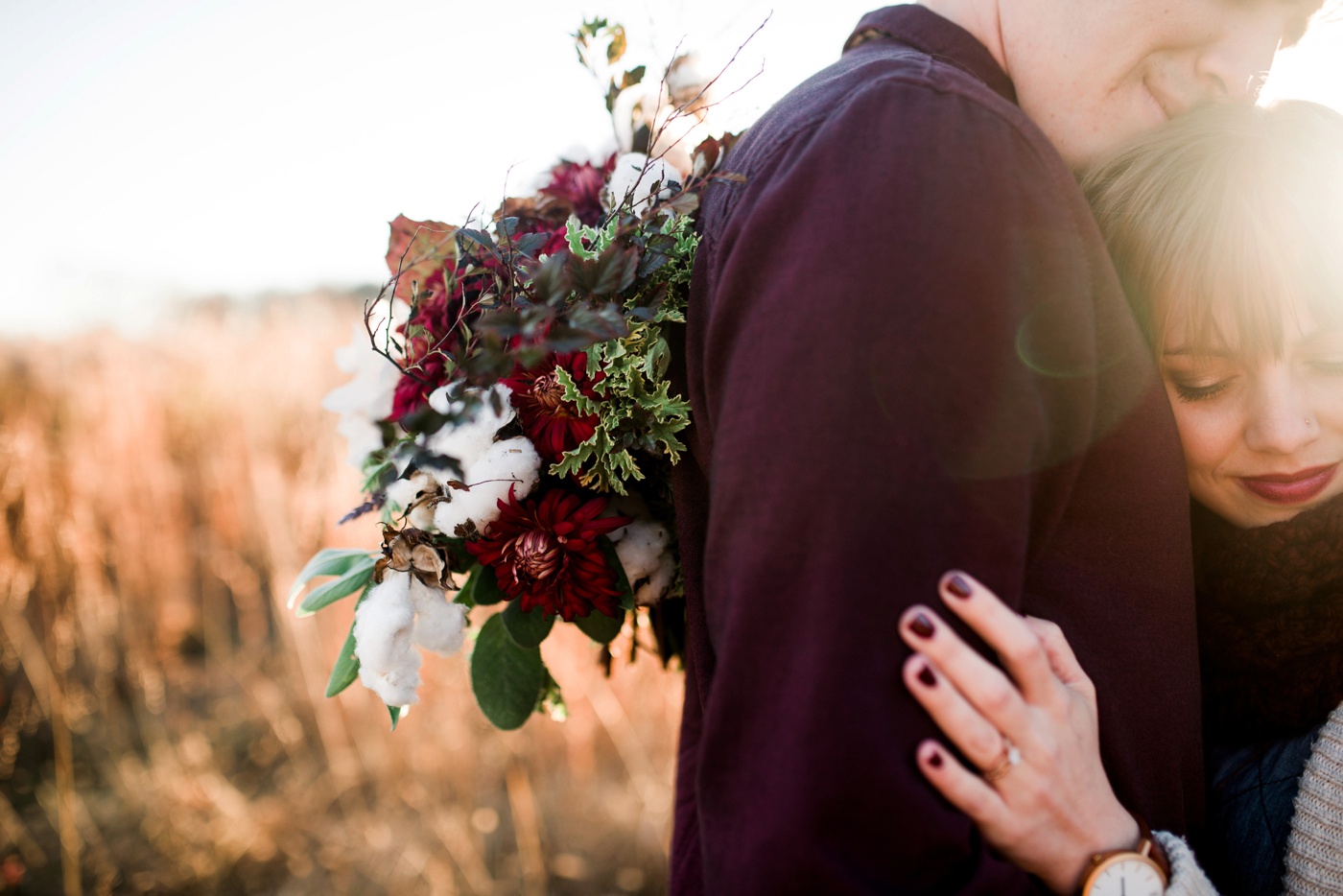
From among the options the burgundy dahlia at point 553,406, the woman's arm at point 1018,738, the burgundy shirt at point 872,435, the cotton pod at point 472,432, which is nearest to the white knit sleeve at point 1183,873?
the woman's arm at point 1018,738

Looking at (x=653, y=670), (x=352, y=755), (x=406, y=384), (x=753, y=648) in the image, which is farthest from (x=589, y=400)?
(x=352, y=755)

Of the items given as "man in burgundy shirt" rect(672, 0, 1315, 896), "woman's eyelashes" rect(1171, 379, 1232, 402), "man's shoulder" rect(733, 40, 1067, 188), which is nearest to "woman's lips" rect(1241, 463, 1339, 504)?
"woman's eyelashes" rect(1171, 379, 1232, 402)

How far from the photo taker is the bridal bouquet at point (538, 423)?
1.02 meters

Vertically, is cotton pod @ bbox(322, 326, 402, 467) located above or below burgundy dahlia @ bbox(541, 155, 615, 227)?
below

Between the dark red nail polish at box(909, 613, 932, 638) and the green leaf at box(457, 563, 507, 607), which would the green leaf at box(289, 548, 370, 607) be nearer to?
the green leaf at box(457, 563, 507, 607)

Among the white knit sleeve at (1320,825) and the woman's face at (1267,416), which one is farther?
the woman's face at (1267,416)

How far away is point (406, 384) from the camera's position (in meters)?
1.30

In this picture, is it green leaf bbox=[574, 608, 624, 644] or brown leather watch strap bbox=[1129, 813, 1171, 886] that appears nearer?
brown leather watch strap bbox=[1129, 813, 1171, 886]

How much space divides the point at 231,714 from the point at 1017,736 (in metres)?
4.70

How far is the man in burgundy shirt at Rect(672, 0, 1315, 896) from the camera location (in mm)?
656

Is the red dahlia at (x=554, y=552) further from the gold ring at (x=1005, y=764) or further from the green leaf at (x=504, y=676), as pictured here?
the gold ring at (x=1005, y=764)

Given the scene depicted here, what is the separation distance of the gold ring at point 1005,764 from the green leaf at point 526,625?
0.69m

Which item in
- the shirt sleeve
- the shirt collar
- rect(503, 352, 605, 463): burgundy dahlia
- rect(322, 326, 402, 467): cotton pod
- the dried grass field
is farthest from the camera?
the dried grass field

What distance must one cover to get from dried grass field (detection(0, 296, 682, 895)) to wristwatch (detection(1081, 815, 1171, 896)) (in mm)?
2426
